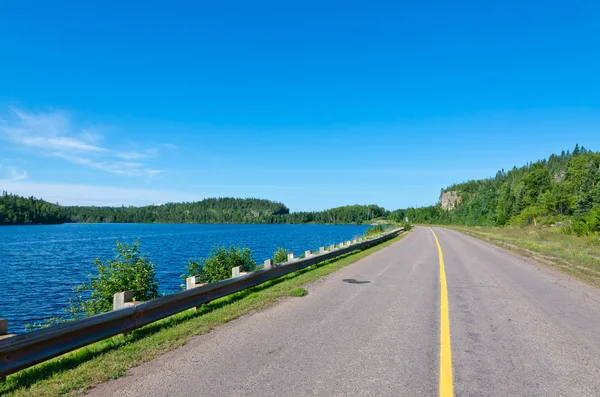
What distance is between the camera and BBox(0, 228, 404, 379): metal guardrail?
455 cm

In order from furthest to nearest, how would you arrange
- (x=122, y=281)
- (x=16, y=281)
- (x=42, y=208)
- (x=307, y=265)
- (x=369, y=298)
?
1. (x=42, y=208)
2. (x=16, y=281)
3. (x=307, y=265)
4. (x=122, y=281)
5. (x=369, y=298)

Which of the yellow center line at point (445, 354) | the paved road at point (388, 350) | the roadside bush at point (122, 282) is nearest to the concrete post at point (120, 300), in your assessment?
the paved road at point (388, 350)

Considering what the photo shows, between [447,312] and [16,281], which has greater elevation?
[447,312]

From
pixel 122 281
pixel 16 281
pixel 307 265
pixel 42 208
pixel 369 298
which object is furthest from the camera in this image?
pixel 42 208

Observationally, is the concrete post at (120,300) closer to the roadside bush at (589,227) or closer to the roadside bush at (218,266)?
the roadside bush at (218,266)

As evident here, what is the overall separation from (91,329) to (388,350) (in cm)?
427

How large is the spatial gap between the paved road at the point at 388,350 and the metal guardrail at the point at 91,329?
104 centimetres

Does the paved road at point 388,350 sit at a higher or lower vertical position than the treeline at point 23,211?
lower

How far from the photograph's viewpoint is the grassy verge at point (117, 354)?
450 cm

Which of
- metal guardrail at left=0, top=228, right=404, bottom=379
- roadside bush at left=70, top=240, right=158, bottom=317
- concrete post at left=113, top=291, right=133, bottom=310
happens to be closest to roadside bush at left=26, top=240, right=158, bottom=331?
roadside bush at left=70, top=240, right=158, bottom=317

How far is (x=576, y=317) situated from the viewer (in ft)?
25.6

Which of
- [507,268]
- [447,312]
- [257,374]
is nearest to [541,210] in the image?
[507,268]

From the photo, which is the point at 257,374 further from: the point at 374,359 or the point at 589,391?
the point at 589,391

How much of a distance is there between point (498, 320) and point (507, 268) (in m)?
9.61
